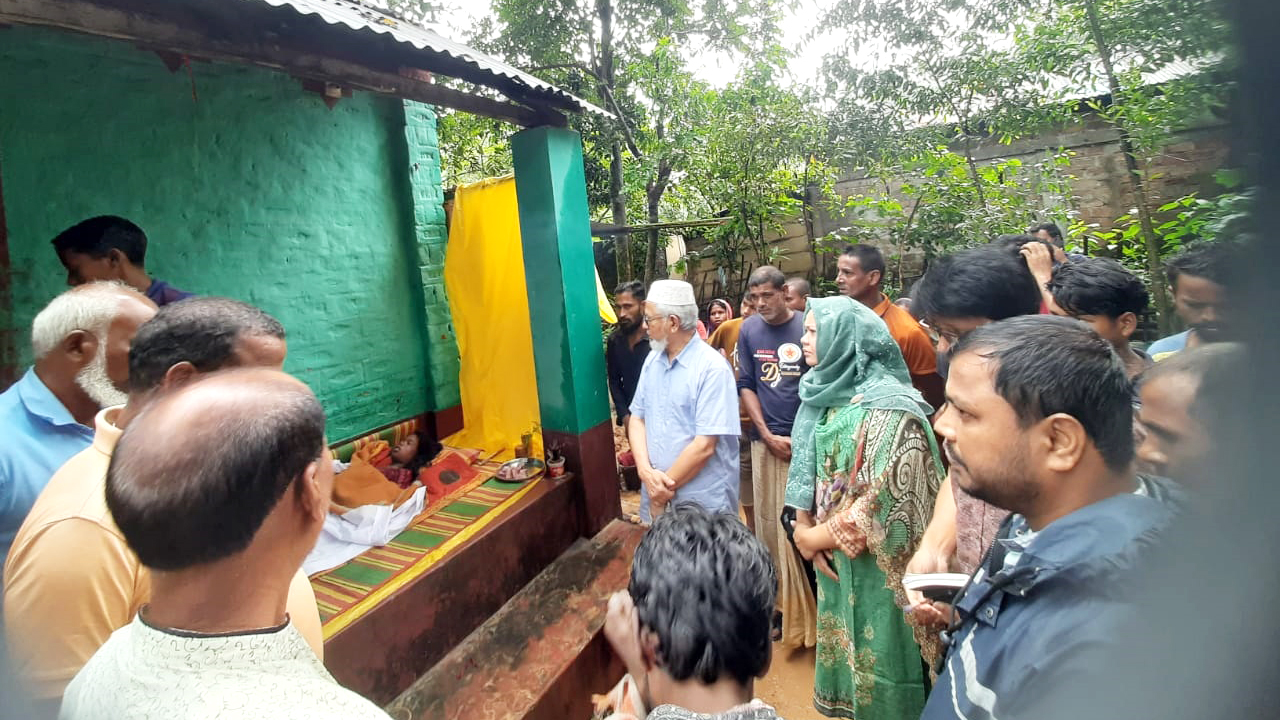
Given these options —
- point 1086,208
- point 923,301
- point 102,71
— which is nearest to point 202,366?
point 923,301

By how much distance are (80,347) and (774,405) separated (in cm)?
308

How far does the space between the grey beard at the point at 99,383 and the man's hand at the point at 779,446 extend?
115 inches

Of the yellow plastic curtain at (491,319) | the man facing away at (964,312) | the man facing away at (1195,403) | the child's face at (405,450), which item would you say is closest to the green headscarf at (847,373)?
the man facing away at (964,312)

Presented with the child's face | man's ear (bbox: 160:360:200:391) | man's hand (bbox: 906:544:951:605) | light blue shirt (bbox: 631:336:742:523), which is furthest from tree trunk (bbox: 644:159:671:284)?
man's ear (bbox: 160:360:200:391)

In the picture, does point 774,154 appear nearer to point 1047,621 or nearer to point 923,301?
point 923,301

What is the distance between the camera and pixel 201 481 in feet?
2.67

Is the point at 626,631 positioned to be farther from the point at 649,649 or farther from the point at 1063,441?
the point at 1063,441

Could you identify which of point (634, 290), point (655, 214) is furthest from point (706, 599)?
point (655, 214)

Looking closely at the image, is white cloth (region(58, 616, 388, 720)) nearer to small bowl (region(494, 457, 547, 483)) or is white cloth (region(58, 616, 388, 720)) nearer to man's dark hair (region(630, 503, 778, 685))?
man's dark hair (region(630, 503, 778, 685))

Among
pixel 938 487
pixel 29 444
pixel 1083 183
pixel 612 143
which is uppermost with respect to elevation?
pixel 612 143

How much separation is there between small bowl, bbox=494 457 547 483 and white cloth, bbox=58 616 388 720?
3031 millimetres

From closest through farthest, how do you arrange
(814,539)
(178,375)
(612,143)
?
(178,375)
(814,539)
(612,143)

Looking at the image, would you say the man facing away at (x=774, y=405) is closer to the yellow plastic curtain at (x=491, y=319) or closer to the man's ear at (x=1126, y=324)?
the man's ear at (x=1126, y=324)

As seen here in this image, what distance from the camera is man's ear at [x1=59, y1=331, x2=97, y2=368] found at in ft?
5.26
